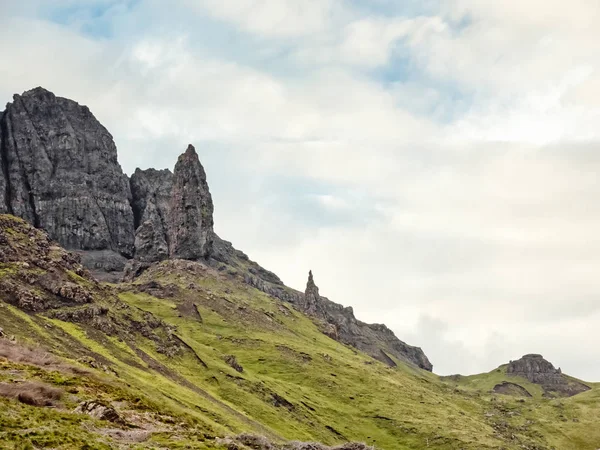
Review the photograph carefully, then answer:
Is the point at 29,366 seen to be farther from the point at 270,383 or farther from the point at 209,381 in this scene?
the point at 270,383

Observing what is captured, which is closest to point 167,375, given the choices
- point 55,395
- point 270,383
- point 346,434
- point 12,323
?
point 12,323

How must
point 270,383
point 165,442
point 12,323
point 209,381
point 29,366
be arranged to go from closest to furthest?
point 165,442 < point 29,366 < point 12,323 < point 209,381 < point 270,383

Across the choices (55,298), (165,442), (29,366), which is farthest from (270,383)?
(165,442)

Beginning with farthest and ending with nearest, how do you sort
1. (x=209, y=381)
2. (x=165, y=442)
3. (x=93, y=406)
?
(x=209, y=381)
(x=93, y=406)
(x=165, y=442)

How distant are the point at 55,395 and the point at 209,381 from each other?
93.7 m

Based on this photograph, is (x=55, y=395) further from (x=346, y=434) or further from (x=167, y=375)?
(x=346, y=434)

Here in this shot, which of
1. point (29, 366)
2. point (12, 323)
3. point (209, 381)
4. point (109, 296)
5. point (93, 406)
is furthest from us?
point (109, 296)

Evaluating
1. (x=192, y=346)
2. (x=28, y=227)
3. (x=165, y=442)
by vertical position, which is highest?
(x=28, y=227)

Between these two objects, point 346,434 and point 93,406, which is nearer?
point 93,406

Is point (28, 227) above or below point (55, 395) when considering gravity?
above

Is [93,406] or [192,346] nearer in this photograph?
[93,406]

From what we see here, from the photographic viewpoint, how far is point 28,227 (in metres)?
172

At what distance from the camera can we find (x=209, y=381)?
162125 millimetres

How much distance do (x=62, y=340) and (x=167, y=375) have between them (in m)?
29.9
